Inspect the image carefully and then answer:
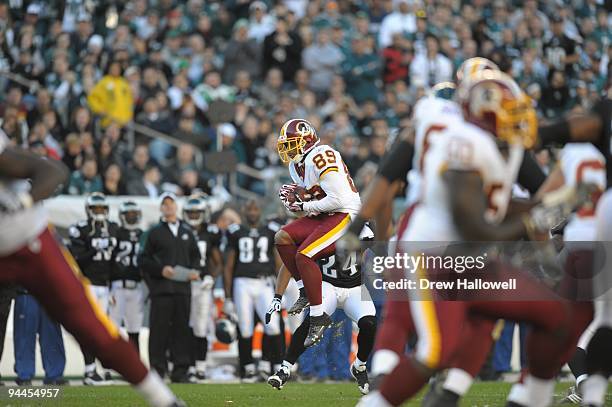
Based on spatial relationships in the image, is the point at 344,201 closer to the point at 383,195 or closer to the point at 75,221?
the point at 383,195

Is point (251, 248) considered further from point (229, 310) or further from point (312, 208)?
point (312, 208)

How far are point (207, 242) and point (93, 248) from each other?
1563mm

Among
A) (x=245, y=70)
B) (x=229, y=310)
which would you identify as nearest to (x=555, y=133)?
(x=229, y=310)

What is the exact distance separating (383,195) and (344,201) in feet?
13.1

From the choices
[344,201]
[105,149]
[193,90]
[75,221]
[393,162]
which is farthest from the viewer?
[193,90]

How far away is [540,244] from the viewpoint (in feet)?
21.4

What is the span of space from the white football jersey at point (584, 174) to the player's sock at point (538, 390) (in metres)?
0.90

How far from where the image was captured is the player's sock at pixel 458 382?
5.91 metres

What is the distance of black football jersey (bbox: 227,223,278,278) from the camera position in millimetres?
14250

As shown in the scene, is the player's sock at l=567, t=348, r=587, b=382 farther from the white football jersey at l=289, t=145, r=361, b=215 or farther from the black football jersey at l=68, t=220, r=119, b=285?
the black football jersey at l=68, t=220, r=119, b=285

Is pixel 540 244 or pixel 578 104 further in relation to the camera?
pixel 578 104

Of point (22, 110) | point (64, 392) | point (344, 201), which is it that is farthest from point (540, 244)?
point (22, 110)

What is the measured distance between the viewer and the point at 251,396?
415 inches

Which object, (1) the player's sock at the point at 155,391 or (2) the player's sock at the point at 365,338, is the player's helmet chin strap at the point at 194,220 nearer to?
(2) the player's sock at the point at 365,338
